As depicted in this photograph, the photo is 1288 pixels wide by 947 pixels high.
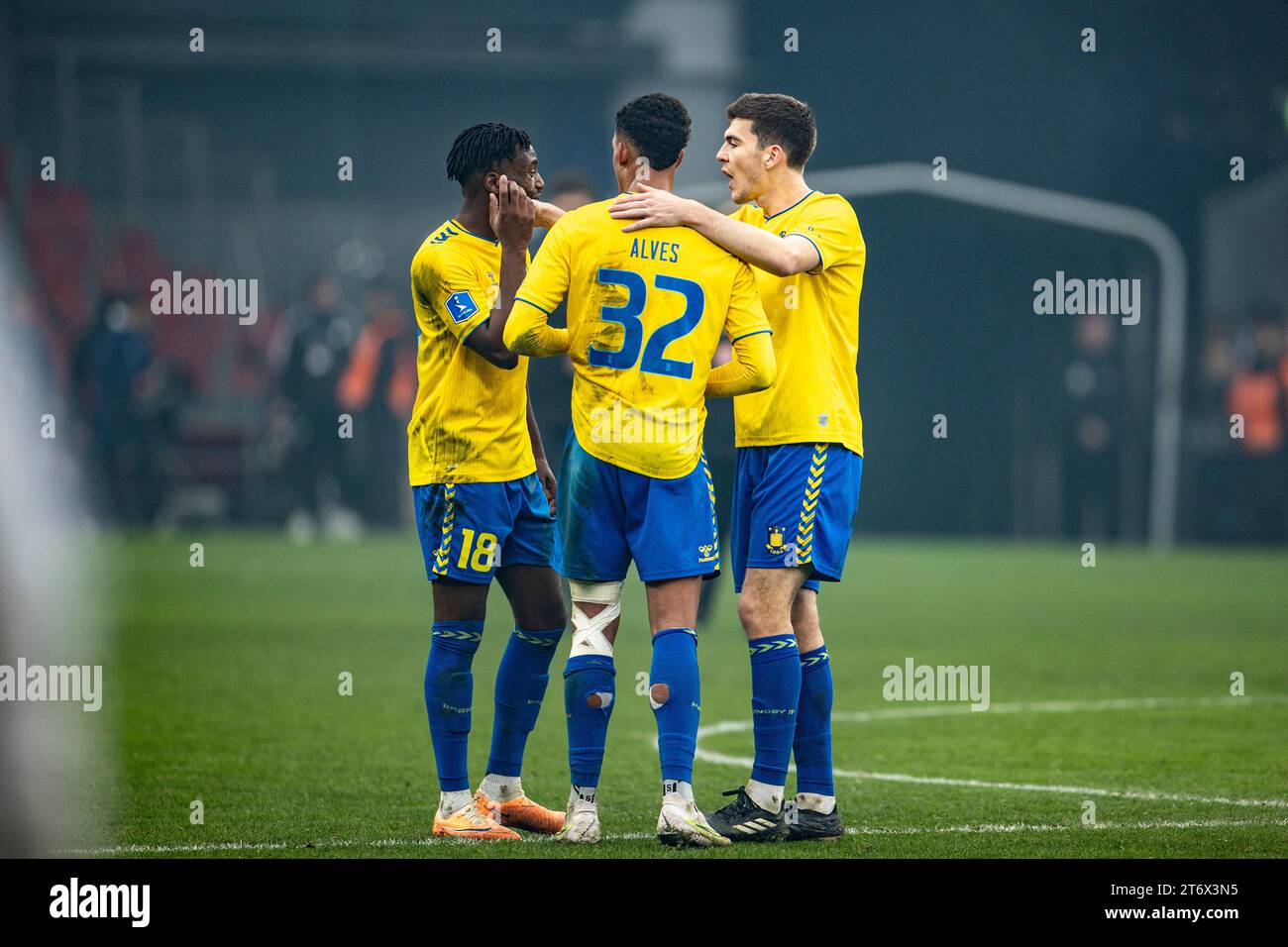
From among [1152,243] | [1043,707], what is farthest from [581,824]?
[1152,243]

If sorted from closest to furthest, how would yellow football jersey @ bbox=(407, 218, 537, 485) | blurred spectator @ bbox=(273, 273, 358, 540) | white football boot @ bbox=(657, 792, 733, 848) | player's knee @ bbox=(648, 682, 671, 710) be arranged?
1. white football boot @ bbox=(657, 792, 733, 848)
2. player's knee @ bbox=(648, 682, 671, 710)
3. yellow football jersey @ bbox=(407, 218, 537, 485)
4. blurred spectator @ bbox=(273, 273, 358, 540)

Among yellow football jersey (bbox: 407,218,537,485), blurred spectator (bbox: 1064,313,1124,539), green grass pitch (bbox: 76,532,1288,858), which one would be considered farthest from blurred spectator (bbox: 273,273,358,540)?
yellow football jersey (bbox: 407,218,537,485)

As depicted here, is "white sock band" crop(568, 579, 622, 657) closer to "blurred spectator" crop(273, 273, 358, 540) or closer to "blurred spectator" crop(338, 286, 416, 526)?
"blurred spectator" crop(273, 273, 358, 540)

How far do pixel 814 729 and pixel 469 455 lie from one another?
1252 millimetres

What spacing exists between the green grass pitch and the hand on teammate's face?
5.38ft

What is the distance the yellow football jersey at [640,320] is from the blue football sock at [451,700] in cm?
69

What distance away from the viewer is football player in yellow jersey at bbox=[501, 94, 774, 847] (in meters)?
5.05

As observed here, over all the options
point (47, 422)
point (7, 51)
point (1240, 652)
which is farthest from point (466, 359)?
point (7, 51)

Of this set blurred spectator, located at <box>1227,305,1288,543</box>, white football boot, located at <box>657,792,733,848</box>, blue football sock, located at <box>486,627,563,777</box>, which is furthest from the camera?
blurred spectator, located at <box>1227,305,1288,543</box>

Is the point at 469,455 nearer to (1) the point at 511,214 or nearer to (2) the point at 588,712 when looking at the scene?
(1) the point at 511,214

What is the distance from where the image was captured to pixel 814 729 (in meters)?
5.44

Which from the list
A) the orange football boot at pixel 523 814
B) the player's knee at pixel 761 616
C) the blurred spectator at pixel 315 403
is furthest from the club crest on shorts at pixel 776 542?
the blurred spectator at pixel 315 403

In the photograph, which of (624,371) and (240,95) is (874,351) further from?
(624,371)

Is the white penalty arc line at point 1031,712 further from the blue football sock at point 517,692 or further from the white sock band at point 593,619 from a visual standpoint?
the white sock band at point 593,619
